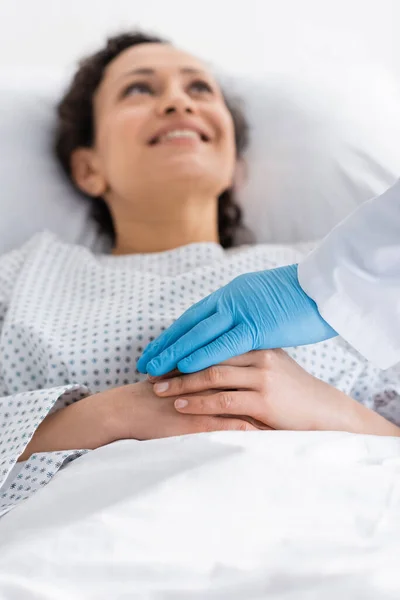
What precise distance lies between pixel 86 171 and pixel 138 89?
0.70 feet

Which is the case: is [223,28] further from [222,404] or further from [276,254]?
[222,404]

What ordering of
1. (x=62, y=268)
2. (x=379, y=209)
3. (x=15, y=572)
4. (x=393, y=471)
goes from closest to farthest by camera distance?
(x=15, y=572) → (x=393, y=471) → (x=379, y=209) → (x=62, y=268)

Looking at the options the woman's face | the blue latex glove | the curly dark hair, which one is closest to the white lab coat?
the blue latex glove

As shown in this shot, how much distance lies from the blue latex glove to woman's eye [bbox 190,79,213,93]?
0.70 m

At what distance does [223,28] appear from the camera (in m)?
1.93

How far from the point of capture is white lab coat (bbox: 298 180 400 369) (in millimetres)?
955

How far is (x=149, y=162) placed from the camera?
1.41 meters

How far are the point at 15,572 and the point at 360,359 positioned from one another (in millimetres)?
662

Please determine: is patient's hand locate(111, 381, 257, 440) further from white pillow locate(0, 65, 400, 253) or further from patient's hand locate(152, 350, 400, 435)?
white pillow locate(0, 65, 400, 253)

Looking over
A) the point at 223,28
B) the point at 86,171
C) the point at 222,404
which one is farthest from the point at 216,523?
the point at 223,28

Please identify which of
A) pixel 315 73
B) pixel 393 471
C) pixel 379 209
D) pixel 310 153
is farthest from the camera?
pixel 315 73

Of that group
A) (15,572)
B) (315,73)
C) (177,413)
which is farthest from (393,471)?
(315,73)

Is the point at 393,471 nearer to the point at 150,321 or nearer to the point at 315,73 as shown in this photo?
the point at 150,321

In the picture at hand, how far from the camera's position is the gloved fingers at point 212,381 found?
95 centimetres
